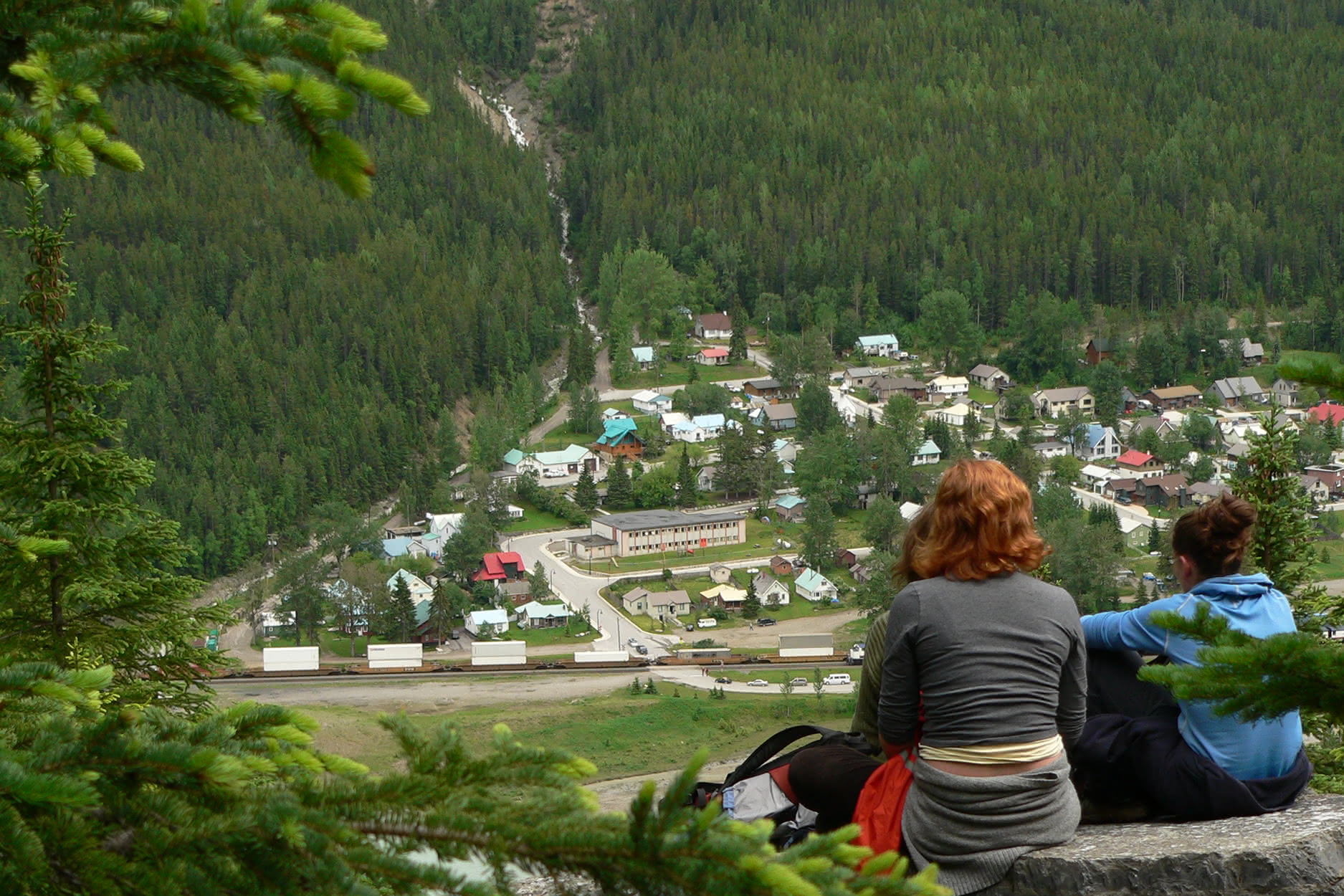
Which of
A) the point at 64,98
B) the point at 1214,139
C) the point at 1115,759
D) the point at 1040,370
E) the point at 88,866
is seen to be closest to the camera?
the point at 88,866

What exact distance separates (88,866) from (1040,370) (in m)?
65.2

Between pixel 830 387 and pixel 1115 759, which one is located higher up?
pixel 1115 759

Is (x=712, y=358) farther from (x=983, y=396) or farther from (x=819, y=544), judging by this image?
(x=819, y=544)

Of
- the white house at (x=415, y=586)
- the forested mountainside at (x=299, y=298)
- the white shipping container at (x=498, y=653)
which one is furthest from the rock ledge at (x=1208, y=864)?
the forested mountainside at (x=299, y=298)

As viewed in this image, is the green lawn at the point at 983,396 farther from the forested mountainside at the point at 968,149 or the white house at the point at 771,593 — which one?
the white house at the point at 771,593

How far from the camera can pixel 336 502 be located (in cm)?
4962

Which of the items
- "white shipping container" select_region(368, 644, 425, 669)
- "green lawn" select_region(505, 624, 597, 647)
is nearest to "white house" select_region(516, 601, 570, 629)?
"green lawn" select_region(505, 624, 597, 647)

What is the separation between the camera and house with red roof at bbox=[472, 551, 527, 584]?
1571 inches

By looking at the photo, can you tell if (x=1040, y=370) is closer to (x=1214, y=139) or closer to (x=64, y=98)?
(x=1214, y=139)

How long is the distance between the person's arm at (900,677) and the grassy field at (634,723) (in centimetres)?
1975

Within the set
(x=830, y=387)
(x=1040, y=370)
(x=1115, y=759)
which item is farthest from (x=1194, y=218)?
(x=1115, y=759)

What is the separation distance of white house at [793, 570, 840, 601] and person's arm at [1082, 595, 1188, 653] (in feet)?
112

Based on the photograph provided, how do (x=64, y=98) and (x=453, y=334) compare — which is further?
(x=453, y=334)

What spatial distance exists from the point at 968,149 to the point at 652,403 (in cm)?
3837
